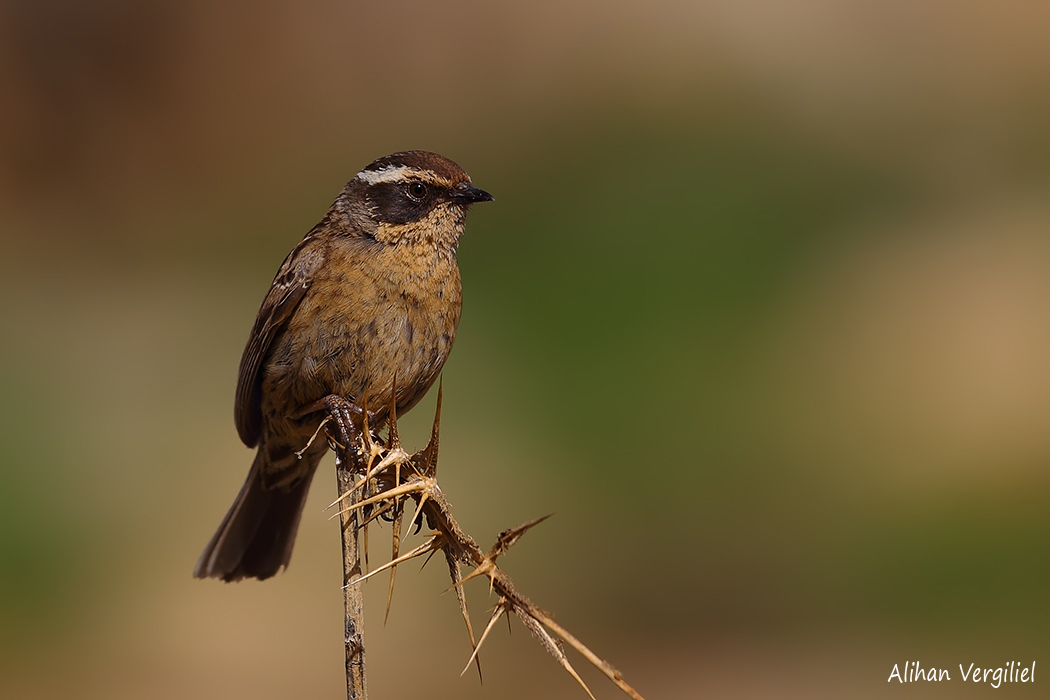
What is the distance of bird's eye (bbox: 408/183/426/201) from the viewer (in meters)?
4.35

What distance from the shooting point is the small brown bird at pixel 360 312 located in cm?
407

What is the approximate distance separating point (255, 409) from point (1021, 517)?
6.37 m

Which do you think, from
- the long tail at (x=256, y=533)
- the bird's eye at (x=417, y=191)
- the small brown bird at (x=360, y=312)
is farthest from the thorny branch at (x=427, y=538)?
the long tail at (x=256, y=533)

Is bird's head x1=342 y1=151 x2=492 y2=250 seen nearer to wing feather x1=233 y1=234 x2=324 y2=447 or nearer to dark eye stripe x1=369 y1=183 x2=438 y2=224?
dark eye stripe x1=369 y1=183 x2=438 y2=224

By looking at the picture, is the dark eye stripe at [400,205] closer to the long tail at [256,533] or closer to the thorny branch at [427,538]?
the long tail at [256,533]

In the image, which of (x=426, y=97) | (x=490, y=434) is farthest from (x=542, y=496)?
(x=426, y=97)

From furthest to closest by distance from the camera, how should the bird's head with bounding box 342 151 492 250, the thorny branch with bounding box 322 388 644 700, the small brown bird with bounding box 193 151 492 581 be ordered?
the bird's head with bounding box 342 151 492 250 < the small brown bird with bounding box 193 151 492 581 < the thorny branch with bounding box 322 388 644 700

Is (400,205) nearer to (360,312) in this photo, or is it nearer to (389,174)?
(389,174)

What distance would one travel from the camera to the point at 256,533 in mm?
4879

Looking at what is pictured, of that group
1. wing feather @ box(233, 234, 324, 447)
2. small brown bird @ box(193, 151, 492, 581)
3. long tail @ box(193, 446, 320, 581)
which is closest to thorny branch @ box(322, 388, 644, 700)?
small brown bird @ box(193, 151, 492, 581)

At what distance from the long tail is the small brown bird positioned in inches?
0.6

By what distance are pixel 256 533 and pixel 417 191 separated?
72.1 inches

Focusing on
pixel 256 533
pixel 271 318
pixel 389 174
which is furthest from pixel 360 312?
pixel 256 533

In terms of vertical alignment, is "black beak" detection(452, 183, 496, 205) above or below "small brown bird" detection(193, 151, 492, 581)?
above
